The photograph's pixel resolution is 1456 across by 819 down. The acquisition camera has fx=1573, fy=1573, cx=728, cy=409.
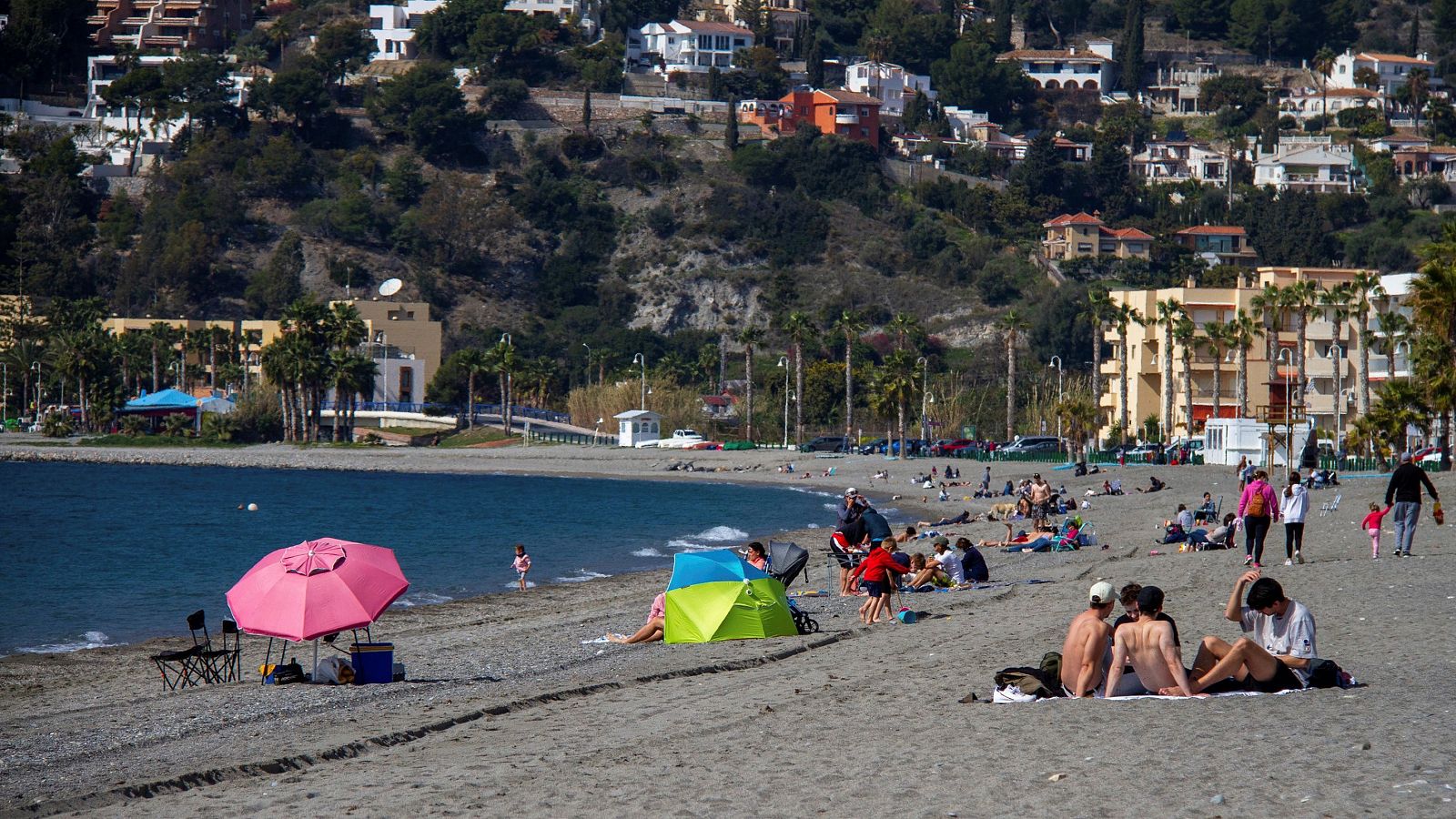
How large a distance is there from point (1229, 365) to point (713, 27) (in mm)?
111582

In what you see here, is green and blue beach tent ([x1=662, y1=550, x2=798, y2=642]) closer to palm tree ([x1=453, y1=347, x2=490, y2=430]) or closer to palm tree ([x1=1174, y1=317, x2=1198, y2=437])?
palm tree ([x1=1174, y1=317, x2=1198, y2=437])

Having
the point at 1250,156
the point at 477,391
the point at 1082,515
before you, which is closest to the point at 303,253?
the point at 477,391

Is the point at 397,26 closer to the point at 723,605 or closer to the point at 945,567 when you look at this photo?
the point at 945,567

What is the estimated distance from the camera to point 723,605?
1683 cm

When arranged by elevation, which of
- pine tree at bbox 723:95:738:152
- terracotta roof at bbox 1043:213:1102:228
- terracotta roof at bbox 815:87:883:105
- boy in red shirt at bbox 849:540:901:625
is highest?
terracotta roof at bbox 815:87:883:105

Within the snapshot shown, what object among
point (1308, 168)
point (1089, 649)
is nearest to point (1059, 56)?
point (1308, 168)

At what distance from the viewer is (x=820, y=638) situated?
1627cm

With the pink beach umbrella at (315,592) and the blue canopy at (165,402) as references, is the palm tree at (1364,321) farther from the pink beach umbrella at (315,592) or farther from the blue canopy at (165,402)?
the blue canopy at (165,402)

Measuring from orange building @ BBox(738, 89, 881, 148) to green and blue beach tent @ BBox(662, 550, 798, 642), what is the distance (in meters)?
138

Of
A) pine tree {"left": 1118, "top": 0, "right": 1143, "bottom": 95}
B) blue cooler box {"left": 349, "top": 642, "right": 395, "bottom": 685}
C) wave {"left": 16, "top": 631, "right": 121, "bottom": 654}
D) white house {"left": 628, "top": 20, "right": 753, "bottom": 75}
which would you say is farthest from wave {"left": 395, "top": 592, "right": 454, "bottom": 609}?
pine tree {"left": 1118, "top": 0, "right": 1143, "bottom": 95}

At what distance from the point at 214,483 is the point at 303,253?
65.9 m

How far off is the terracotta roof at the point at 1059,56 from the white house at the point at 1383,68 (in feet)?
83.3

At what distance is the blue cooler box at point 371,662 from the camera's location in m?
14.9

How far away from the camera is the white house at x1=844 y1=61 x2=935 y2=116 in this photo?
555 feet
